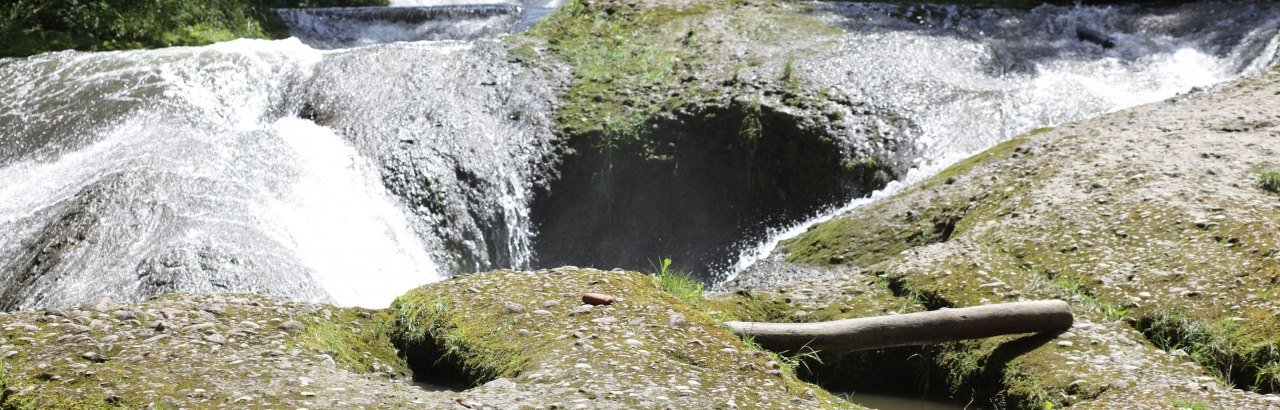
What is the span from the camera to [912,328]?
612cm

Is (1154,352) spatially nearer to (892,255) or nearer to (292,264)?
(892,255)

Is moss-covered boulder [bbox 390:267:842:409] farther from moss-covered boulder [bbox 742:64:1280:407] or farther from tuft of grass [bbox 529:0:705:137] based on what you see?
tuft of grass [bbox 529:0:705:137]

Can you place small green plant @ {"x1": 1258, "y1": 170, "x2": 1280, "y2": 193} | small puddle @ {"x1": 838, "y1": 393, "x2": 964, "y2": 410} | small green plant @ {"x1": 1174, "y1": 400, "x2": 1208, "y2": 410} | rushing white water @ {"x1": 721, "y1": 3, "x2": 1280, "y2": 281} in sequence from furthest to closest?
rushing white water @ {"x1": 721, "y1": 3, "x2": 1280, "y2": 281}, small green plant @ {"x1": 1258, "y1": 170, "x2": 1280, "y2": 193}, small puddle @ {"x1": 838, "y1": 393, "x2": 964, "y2": 410}, small green plant @ {"x1": 1174, "y1": 400, "x2": 1208, "y2": 410}

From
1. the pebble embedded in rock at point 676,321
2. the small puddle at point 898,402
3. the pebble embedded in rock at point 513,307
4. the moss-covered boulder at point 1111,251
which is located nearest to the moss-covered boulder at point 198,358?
the pebble embedded in rock at point 513,307

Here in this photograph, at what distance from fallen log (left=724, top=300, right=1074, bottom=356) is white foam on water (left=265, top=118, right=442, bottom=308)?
382cm

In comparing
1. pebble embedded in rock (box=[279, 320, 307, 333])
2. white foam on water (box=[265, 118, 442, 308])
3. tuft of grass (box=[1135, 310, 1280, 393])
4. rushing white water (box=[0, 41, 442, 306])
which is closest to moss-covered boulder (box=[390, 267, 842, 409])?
pebble embedded in rock (box=[279, 320, 307, 333])

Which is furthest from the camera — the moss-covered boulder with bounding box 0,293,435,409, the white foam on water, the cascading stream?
the white foam on water

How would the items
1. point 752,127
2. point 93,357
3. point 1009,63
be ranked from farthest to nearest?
point 1009,63 → point 752,127 → point 93,357

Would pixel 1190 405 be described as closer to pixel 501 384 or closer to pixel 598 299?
pixel 598 299

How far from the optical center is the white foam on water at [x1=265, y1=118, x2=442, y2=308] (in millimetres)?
8844

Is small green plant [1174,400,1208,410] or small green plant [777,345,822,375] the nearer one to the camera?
small green plant [1174,400,1208,410]

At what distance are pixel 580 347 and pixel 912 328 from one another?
1917 millimetres

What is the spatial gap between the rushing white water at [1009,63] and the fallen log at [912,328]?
3667 mm

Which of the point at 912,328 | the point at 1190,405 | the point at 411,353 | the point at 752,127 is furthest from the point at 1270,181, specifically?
the point at 411,353
